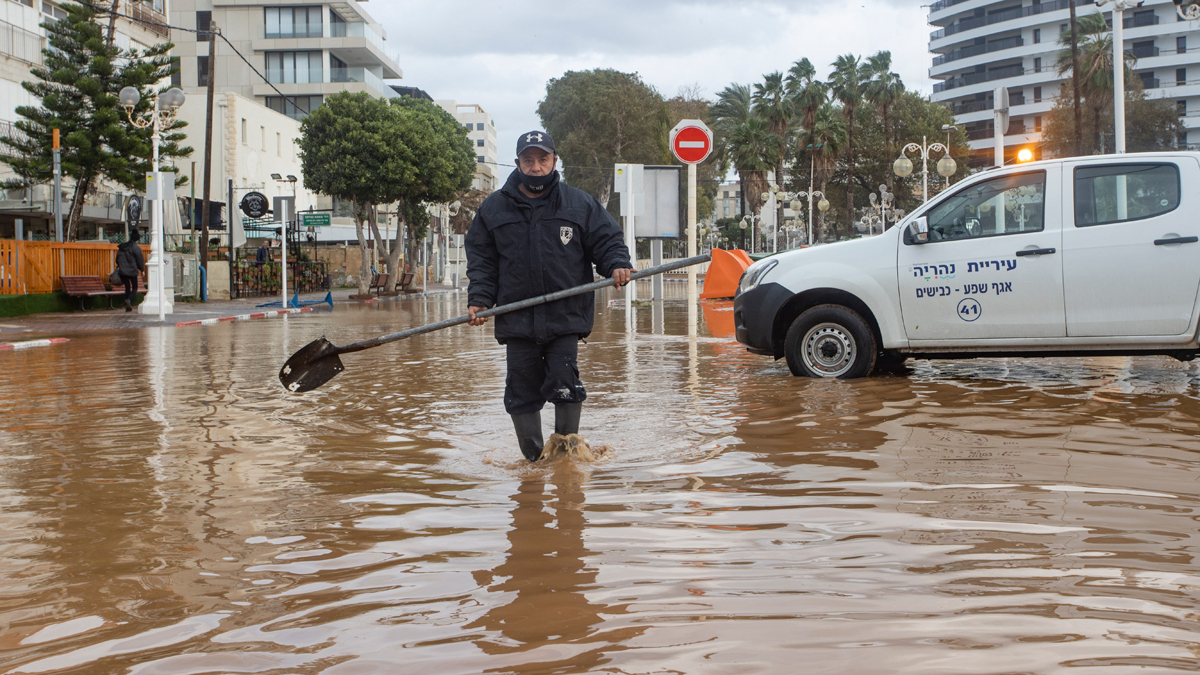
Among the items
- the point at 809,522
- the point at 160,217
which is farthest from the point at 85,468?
the point at 160,217

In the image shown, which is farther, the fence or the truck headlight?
the fence

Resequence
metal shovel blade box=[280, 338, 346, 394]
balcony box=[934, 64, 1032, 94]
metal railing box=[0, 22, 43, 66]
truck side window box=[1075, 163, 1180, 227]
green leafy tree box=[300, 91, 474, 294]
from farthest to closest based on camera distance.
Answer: balcony box=[934, 64, 1032, 94]
green leafy tree box=[300, 91, 474, 294]
metal railing box=[0, 22, 43, 66]
truck side window box=[1075, 163, 1180, 227]
metal shovel blade box=[280, 338, 346, 394]

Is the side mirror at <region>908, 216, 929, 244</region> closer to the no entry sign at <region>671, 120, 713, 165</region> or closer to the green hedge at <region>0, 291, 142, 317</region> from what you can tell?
the no entry sign at <region>671, 120, 713, 165</region>

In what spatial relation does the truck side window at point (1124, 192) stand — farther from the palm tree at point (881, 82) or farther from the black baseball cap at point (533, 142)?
the palm tree at point (881, 82)

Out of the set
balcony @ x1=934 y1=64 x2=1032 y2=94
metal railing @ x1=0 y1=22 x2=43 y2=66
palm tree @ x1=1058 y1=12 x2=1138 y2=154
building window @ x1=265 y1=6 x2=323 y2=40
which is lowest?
metal railing @ x1=0 y1=22 x2=43 y2=66

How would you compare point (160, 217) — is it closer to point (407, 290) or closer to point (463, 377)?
point (463, 377)

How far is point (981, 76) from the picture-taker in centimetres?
10206

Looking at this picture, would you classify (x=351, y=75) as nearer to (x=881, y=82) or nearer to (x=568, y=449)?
(x=881, y=82)

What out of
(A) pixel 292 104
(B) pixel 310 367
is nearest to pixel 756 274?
(B) pixel 310 367

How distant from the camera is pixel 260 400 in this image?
8.74 m

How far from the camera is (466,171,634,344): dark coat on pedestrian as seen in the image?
17.8ft

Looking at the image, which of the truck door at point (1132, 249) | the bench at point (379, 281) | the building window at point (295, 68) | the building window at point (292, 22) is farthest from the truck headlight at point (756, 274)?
the building window at point (292, 22)

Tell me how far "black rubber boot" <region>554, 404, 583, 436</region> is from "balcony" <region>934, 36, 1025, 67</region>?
10401cm

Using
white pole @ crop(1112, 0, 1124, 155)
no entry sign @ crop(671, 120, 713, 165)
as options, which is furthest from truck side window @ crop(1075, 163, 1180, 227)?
white pole @ crop(1112, 0, 1124, 155)
